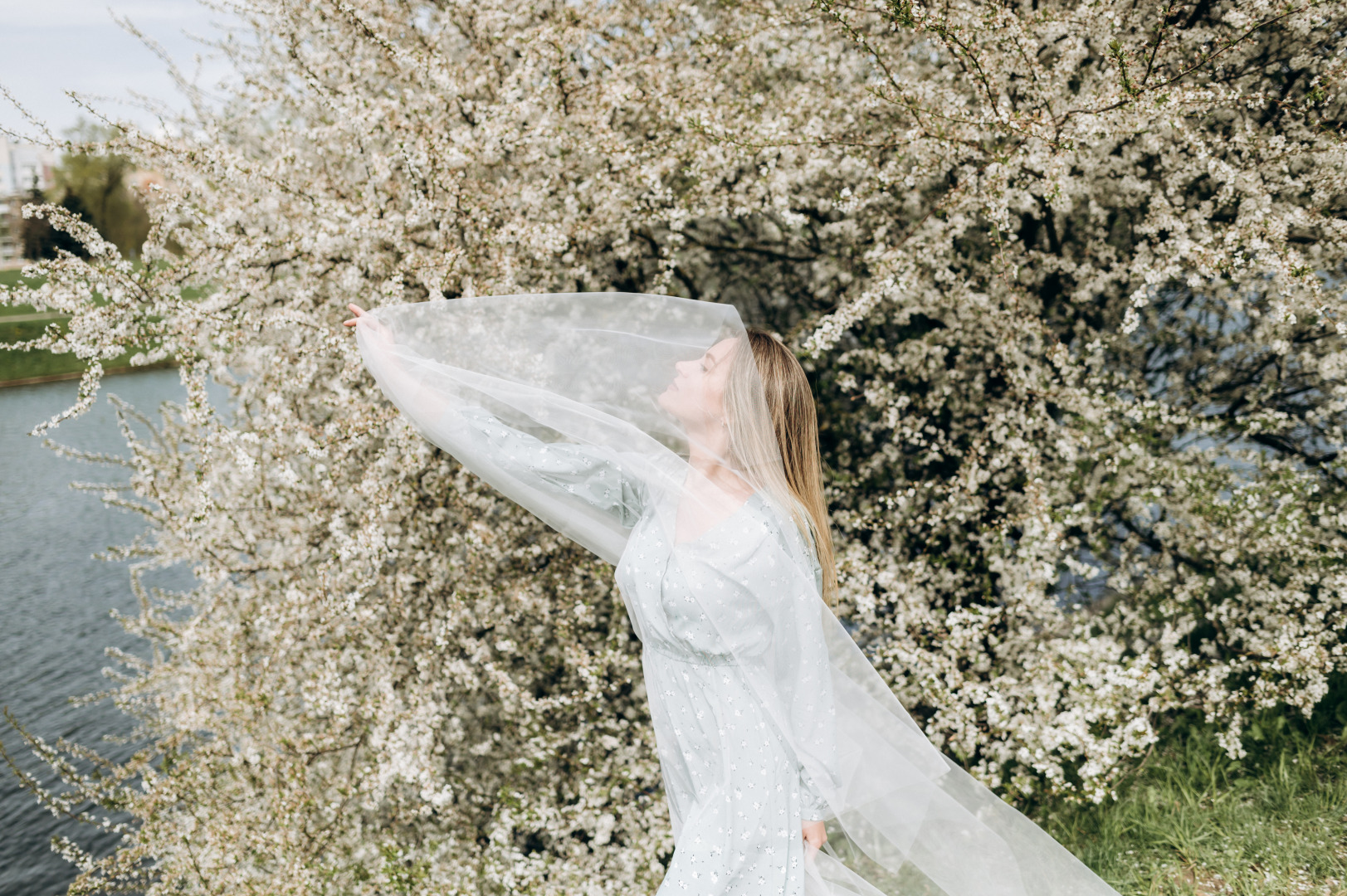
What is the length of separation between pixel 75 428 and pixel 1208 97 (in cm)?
2032

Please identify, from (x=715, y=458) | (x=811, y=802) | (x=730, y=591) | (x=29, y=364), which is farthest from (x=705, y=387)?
(x=29, y=364)

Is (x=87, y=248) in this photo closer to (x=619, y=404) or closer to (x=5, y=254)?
(x=619, y=404)

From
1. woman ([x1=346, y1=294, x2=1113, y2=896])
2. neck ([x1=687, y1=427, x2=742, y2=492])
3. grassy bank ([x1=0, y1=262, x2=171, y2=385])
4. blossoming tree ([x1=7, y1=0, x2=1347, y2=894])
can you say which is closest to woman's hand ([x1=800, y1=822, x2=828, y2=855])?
woman ([x1=346, y1=294, x2=1113, y2=896])

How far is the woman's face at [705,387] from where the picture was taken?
224cm

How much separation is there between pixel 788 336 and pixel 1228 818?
3117 millimetres

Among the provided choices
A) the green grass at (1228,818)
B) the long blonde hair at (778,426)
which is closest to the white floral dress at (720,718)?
the long blonde hair at (778,426)

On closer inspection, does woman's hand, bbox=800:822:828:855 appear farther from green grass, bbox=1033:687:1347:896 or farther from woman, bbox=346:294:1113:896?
green grass, bbox=1033:687:1347:896

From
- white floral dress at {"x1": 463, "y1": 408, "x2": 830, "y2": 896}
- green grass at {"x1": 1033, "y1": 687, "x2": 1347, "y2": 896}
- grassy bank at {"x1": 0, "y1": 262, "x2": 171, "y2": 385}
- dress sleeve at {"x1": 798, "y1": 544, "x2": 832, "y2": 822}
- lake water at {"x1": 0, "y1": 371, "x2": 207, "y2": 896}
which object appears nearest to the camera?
white floral dress at {"x1": 463, "y1": 408, "x2": 830, "y2": 896}

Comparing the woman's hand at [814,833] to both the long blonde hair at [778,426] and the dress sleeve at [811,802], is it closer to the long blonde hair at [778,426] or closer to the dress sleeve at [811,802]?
the dress sleeve at [811,802]

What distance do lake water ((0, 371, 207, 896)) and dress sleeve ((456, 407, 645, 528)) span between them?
21.2 feet

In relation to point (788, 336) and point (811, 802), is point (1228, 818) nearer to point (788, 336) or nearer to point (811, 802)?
point (811, 802)

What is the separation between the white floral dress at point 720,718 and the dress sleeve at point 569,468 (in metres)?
0.10

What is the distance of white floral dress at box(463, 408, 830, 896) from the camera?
2.08 m

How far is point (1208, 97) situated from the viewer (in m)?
2.87
